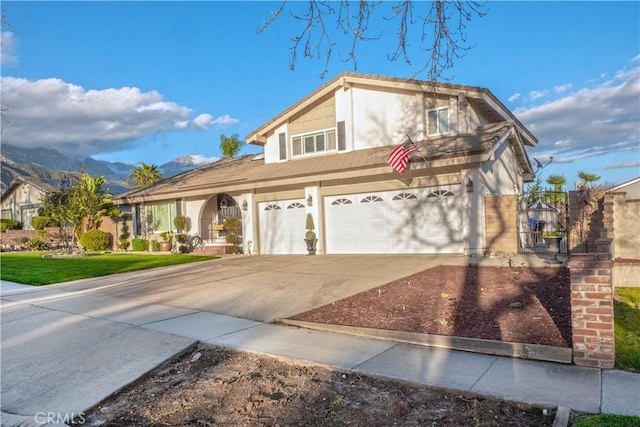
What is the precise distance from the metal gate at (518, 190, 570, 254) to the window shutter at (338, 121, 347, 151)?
7030mm

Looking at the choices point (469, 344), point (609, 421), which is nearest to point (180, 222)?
point (469, 344)

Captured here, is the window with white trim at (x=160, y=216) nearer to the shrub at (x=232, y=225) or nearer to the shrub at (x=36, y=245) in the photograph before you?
the shrub at (x=232, y=225)

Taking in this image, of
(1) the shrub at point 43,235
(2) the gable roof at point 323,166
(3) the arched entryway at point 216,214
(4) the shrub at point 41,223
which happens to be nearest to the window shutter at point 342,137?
(2) the gable roof at point 323,166

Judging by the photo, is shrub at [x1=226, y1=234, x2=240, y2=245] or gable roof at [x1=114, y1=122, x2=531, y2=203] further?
shrub at [x1=226, y1=234, x2=240, y2=245]

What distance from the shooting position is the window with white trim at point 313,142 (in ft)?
59.5

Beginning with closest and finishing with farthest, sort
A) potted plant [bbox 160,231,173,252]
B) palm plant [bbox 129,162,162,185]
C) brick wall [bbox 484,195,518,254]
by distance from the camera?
1. brick wall [bbox 484,195,518,254]
2. potted plant [bbox 160,231,173,252]
3. palm plant [bbox 129,162,162,185]

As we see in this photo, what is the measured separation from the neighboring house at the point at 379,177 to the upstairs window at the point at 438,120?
36 mm

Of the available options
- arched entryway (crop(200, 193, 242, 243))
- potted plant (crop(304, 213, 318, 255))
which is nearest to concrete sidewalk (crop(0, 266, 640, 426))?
potted plant (crop(304, 213, 318, 255))

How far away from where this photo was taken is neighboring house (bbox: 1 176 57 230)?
36156 mm

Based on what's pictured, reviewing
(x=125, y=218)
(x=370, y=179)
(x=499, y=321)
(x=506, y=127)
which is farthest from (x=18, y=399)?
(x=125, y=218)

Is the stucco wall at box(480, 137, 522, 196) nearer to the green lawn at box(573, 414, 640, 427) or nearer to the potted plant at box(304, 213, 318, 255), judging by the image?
the potted plant at box(304, 213, 318, 255)

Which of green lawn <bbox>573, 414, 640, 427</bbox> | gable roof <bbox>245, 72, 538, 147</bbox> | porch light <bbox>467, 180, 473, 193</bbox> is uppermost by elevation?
gable roof <bbox>245, 72, 538, 147</bbox>

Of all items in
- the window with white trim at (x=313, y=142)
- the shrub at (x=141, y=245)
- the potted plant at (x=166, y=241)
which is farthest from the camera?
the shrub at (x=141, y=245)

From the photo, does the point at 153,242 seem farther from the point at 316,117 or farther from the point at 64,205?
the point at 316,117
